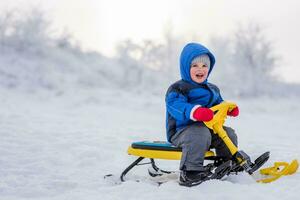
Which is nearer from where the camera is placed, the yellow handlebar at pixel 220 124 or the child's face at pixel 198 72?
the yellow handlebar at pixel 220 124

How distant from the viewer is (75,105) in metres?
17.0

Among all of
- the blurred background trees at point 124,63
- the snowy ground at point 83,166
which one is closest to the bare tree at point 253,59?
the blurred background trees at point 124,63

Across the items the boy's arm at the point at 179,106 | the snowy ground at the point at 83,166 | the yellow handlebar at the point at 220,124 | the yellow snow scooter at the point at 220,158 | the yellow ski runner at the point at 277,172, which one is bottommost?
the snowy ground at the point at 83,166

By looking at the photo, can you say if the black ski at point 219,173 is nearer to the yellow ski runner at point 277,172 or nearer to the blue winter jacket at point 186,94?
the yellow ski runner at point 277,172

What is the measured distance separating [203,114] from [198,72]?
2.17 feet

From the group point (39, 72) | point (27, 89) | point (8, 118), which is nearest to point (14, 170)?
point (8, 118)

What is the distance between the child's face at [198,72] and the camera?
426 centimetres

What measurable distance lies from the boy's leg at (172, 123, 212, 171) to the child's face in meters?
0.54

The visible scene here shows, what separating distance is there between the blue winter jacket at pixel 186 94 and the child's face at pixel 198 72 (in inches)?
1.5

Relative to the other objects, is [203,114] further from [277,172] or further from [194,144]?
[277,172]

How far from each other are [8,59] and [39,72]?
233 cm

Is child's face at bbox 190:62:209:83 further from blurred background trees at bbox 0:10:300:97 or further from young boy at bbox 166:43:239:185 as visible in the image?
blurred background trees at bbox 0:10:300:97

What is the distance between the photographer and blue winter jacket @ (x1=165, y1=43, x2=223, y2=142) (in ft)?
13.5

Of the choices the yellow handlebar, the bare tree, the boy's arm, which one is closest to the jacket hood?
the boy's arm
